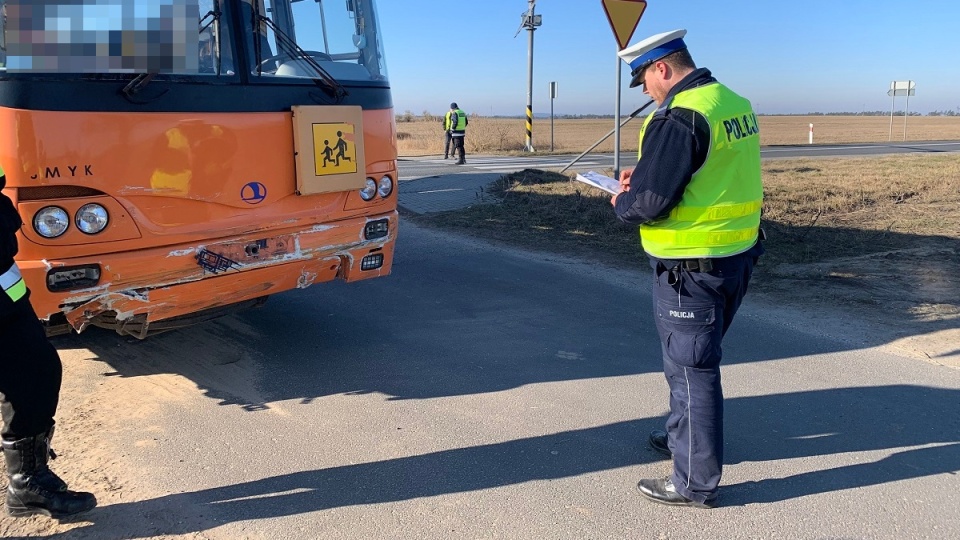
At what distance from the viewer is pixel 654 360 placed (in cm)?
491

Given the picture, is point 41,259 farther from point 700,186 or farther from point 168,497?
point 700,186

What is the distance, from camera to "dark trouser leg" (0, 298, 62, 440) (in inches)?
110

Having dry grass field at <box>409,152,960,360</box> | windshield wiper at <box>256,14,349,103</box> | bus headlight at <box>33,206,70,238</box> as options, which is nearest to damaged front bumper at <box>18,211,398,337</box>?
bus headlight at <box>33,206,70,238</box>

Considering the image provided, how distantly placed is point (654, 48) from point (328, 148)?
2.32 metres

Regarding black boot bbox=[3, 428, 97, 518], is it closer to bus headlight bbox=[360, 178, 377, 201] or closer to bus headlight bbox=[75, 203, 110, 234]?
bus headlight bbox=[75, 203, 110, 234]

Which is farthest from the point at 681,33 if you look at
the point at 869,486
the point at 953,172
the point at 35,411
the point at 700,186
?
the point at 953,172

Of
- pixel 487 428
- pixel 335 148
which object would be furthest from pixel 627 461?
pixel 335 148

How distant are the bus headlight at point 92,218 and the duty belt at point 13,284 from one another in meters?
0.81

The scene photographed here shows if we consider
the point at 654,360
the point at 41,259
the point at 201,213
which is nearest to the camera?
the point at 41,259

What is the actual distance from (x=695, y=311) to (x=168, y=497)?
2.54 meters

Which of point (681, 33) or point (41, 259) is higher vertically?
point (681, 33)

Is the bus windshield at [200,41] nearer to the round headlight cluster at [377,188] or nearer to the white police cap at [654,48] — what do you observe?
the round headlight cluster at [377,188]

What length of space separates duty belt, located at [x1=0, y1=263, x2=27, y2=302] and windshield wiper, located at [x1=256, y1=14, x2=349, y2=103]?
2230 millimetres

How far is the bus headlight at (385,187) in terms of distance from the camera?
16.3ft
